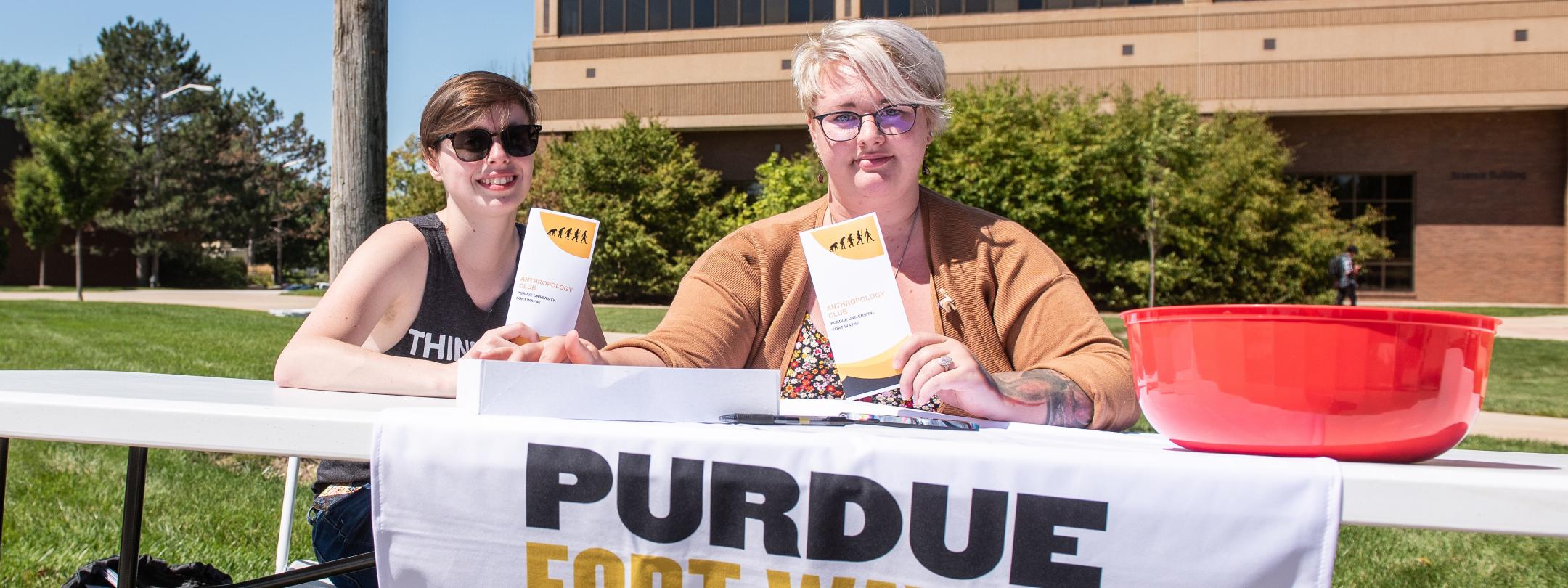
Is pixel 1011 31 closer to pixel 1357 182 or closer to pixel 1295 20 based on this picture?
pixel 1295 20

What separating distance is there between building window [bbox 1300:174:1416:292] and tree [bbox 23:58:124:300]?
3112 cm

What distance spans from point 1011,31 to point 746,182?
9069 millimetres

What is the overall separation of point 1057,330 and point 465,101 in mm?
1371

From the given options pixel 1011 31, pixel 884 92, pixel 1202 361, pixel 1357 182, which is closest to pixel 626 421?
pixel 1202 361

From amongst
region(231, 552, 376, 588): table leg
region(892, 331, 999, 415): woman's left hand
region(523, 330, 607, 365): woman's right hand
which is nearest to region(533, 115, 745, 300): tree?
region(231, 552, 376, 588): table leg

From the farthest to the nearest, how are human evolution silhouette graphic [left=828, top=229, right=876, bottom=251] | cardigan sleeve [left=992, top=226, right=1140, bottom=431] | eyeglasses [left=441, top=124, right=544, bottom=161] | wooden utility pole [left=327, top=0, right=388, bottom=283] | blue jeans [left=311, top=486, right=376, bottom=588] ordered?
1. wooden utility pole [left=327, top=0, right=388, bottom=283]
2. eyeglasses [left=441, top=124, right=544, bottom=161]
3. blue jeans [left=311, top=486, right=376, bottom=588]
4. cardigan sleeve [left=992, top=226, right=1140, bottom=431]
5. human evolution silhouette graphic [left=828, top=229, right=876, bottom=251]

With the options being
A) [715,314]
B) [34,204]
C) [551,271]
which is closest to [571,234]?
[551,271]

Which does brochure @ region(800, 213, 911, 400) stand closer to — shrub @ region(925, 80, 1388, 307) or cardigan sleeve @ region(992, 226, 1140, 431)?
cardigan sleeve @ region(992, 226, 1140, 431)

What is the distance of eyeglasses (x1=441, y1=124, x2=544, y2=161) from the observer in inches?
92.0

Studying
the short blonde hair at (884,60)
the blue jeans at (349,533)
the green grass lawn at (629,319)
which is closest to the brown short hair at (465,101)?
the short blonde hair at (884,60)

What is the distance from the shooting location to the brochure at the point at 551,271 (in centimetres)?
186

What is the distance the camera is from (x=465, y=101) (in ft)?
7.68

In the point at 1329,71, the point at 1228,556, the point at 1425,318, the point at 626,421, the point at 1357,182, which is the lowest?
the point at 1228,556

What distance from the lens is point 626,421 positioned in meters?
1.30
